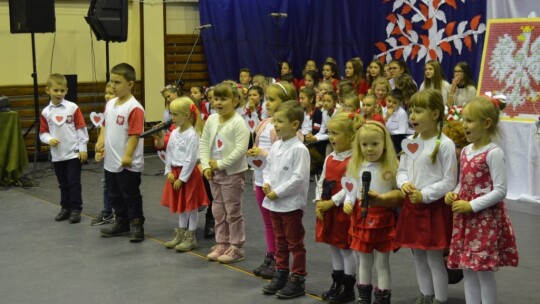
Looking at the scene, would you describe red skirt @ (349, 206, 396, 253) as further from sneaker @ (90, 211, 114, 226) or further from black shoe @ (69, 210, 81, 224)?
black shoe @ (69, 210, 81, 224)

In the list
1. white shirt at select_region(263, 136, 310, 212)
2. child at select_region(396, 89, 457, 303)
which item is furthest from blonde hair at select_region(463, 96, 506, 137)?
white shirt at select_region(263, 136, 310, 212)

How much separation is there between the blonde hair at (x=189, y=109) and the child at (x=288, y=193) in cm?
122

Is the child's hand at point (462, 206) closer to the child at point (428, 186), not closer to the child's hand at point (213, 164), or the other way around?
the child at point (428, 186)

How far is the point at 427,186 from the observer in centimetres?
427

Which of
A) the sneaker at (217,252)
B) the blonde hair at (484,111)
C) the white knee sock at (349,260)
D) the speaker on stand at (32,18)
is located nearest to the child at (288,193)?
the white knee sock at (349,260)

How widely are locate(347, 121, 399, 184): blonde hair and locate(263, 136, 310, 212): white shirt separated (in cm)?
38

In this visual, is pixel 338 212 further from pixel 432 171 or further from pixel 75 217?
pixel 75 217

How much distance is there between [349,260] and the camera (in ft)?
15.4

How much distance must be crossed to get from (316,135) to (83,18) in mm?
4952

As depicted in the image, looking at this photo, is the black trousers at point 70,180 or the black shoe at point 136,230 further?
the black trousers at point 70,180

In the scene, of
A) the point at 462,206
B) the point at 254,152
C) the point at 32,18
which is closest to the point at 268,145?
the point at 254,152

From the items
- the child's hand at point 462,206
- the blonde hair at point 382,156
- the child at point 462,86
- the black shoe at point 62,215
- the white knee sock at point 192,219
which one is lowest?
the black shoe at point 62,215

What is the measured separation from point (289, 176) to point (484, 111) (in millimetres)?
1252

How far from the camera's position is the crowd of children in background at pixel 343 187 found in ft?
13.5
